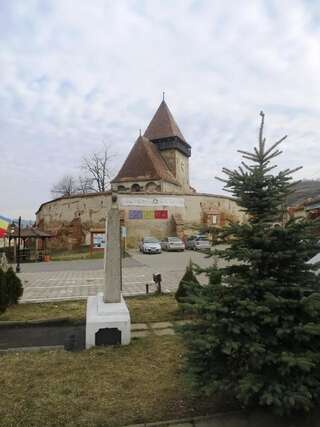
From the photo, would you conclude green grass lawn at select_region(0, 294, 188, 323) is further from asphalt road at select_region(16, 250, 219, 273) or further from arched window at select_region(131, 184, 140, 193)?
arched window at select_region(131, 184, 140, 193)

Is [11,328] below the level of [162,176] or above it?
below

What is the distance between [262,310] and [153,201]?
96.3ft

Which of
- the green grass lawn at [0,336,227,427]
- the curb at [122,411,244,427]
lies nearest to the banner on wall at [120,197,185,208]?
the green grass lawn at [0,336,227,427]

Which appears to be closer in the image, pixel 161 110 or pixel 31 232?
pixel 31 232

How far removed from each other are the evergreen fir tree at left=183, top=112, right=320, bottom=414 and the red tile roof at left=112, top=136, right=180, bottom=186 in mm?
33966

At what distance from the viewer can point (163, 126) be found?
46000 millimetres

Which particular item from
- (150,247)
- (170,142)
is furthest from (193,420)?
(170,142)

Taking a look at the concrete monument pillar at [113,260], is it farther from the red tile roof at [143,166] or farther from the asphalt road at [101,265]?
the red tile roof at [143,166]

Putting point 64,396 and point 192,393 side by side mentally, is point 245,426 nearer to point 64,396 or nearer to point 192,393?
point 192,393

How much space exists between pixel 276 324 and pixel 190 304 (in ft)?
2.45

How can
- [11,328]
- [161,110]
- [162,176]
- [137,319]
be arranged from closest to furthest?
[11,328], [137,319], [162,176], [161,110]

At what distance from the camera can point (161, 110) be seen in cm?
4834

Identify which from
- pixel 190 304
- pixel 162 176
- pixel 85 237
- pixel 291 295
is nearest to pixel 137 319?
pixel 190 304

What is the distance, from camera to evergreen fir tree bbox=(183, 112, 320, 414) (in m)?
2.64
